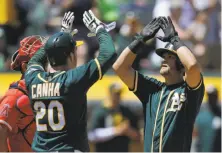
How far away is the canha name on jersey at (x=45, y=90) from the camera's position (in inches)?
223

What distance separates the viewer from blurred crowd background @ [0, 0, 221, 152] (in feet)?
34.6

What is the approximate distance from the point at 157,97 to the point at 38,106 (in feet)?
3.34

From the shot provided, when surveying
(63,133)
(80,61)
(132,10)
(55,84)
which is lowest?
(63,133)

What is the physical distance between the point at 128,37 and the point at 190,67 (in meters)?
5.43

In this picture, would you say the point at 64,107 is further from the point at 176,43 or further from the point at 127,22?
the point at 127,22

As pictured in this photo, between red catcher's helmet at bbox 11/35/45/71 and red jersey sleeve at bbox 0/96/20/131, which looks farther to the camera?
red catcher's helmet at bbox 11/35/45/71

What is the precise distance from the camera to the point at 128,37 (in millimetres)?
11391

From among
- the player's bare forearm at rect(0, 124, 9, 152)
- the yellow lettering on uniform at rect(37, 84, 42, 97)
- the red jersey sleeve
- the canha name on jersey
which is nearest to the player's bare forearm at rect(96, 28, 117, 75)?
the canha name on jersey

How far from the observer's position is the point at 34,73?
5.90 meters

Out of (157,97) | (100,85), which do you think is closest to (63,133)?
(157,97)

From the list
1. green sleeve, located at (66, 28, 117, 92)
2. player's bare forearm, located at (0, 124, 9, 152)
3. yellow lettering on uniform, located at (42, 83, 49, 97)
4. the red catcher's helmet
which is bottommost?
player's bare forearm, located at (0, 124, 9, 152)

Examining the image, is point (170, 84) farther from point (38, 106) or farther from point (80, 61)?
point (80, 61)

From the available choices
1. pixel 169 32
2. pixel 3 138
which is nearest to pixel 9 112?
pixel 3 138

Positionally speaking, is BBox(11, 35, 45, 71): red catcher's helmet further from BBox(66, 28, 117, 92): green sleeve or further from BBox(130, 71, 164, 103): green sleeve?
BBox(66, 28, 117, 92): green sleeve
